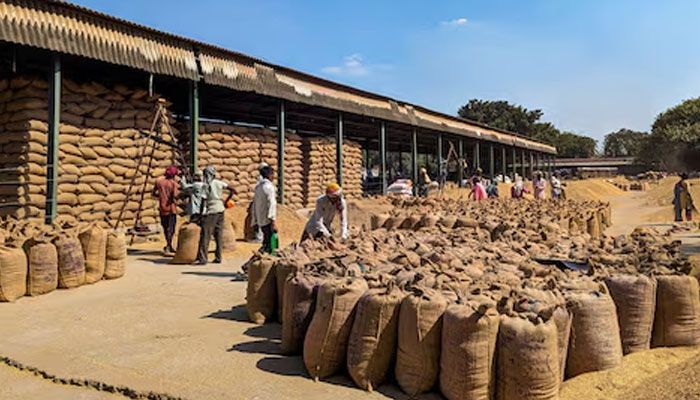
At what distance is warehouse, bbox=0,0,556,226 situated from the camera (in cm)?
835

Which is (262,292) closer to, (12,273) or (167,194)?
(12,273)

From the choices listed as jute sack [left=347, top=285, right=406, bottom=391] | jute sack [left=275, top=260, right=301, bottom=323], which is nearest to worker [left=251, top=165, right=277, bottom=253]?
jute sack [left=275, top=260, right=301, bottom=323]

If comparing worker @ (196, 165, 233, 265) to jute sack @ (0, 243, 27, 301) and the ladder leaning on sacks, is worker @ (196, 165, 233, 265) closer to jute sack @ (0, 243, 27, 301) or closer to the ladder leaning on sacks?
jute sack @ (0, 243, 27, 301)

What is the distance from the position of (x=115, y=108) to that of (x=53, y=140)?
72.0 inches

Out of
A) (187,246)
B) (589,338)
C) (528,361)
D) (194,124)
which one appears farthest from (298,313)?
(194,124)

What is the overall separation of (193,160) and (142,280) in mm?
5175

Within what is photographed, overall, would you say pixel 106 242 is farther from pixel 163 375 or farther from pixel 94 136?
pixel 94 136

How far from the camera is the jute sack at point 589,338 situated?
2.95 meters

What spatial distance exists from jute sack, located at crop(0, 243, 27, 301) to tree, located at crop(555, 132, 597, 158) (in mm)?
78304

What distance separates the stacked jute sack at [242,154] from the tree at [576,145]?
227 feet

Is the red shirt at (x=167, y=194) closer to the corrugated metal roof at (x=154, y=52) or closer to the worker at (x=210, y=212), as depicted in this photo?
the worker at (x=210, y=212)

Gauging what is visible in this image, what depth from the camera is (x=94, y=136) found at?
9.50m

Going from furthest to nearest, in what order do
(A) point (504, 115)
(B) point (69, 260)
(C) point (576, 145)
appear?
(C) point (576, 145), (A) point (504, 115), (B) point (69, 260)

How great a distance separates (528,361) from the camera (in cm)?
246
